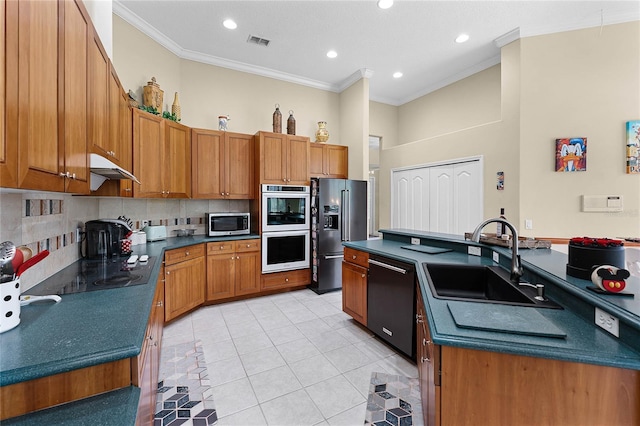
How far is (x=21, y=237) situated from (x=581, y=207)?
5.05 m

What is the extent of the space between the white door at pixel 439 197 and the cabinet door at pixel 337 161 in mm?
1168

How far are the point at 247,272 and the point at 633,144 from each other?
4.87 m

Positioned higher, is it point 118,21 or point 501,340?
point 118,21

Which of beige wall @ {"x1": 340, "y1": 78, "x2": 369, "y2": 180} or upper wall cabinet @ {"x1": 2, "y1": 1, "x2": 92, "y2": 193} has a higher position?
beige wall @ {"x1": 340, "y1": 78, "x2": 369, "y2": 180}

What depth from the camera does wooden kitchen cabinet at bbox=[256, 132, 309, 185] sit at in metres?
3.96

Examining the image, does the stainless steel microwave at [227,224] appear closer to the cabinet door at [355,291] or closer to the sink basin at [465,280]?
the cabinet door at [355,291]

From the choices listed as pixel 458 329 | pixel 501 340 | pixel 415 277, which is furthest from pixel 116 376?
pixel 415 277

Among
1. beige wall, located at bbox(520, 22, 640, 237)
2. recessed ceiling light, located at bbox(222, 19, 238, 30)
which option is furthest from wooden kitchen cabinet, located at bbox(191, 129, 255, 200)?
beige wall, located at bbox(520, 22, 640, 237)

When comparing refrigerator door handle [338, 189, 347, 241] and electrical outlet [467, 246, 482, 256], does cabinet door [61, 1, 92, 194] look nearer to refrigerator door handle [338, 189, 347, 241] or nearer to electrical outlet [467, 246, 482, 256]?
electrical outlet [467, 246, 482, 256]

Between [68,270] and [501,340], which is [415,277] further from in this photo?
[68,270]

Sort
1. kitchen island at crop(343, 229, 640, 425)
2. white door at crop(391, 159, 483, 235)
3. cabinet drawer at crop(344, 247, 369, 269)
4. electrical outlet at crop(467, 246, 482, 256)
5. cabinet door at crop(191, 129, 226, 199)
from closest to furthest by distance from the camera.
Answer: kitchen island at crop(343, 229, 640, 425)
electrical outlet at crop(467, 246, 482, 256)
cabinet drawer at crop(344, 247, 369, 269)
cabinet door at crop(191, 129, 226, 199)
white door at crop(391, 159, 483, 235)

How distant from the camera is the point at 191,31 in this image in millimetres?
3420

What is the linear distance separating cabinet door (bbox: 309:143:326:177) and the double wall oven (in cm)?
38

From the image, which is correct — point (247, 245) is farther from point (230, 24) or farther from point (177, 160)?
point (230, 24)
